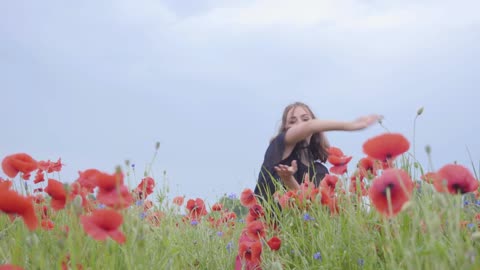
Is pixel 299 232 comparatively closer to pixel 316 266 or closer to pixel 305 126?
pixel 316 266

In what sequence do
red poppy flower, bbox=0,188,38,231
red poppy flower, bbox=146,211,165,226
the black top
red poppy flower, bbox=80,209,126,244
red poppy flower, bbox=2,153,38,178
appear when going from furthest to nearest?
the black top → red poppy flower, bbox=146,211,165,226 → red poppy flower, bbox=2,153,38,178 → red poppy flower, bbox=0,188,38,231 → red poppy flower, bbox=80,209,126,244

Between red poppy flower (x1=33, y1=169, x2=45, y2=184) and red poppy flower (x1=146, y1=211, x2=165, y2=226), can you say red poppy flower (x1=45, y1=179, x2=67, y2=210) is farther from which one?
red poppy flower (x1=146, y1=211, x2=165, y2=226)

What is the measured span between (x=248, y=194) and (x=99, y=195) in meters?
1.81

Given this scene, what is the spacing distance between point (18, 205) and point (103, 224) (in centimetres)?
34

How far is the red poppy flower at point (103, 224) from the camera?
170 cm

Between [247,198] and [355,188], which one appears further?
[247,198]

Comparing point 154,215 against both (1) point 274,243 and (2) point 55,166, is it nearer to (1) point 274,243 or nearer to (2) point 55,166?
(2) point 55,166

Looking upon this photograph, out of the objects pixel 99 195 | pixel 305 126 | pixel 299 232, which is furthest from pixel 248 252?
pixel 305 126

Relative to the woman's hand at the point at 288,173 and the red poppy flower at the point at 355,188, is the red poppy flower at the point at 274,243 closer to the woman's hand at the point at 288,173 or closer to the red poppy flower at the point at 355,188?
the red poppy flower at the point at 355,188

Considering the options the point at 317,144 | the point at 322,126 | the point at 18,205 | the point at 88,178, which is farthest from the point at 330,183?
the point at 317,144

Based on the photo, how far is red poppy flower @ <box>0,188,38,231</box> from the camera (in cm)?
187

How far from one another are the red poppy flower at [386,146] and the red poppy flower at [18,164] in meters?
1.56

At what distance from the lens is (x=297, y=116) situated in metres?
5.10


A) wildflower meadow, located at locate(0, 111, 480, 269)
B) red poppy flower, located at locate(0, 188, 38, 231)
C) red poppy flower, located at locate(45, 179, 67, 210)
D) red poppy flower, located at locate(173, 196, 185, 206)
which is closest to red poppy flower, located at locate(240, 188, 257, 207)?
wildflower meadow, located at locate(0, 111, 480, 269)
